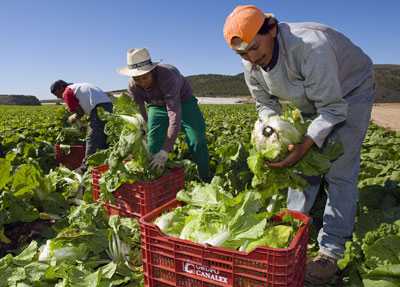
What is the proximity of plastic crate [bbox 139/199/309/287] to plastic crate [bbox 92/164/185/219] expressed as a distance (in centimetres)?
82

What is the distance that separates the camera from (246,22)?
2033 mm

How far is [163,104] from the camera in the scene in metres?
4.28

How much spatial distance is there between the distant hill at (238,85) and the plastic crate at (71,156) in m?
52.8

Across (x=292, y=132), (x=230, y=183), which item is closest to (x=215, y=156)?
(x=230, y=183)

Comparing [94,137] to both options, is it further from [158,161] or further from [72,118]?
[158,161]

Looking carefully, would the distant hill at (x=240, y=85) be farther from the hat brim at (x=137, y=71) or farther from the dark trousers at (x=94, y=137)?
the hat brim at (x=137, y=71)

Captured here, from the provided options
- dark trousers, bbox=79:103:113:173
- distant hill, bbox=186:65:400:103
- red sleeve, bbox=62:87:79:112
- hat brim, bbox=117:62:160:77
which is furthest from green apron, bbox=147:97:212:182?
distant hill, bbox=186:65:400:103

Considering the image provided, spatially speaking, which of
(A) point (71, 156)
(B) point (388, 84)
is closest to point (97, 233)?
(A) point (71, 156)

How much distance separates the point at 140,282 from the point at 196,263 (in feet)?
2.69

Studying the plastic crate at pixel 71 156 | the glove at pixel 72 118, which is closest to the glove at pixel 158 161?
the plastic crate at pixel 71 156

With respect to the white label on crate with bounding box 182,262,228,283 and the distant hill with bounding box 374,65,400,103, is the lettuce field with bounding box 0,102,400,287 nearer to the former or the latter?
the white label on crate with bounding box 182,262,228,283

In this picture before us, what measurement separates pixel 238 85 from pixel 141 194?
107162 mm

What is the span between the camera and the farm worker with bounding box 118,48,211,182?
11.7 feet

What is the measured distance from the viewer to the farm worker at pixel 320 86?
6.91ft
